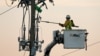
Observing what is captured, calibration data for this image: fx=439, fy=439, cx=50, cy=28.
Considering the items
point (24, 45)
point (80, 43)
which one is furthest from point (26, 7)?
point (80, 43)

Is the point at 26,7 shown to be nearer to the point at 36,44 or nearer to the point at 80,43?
the point at 36,44

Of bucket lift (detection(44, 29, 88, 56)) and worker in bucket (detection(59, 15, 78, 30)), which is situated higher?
worker in bucket (detection(59, 15, 78, 30))

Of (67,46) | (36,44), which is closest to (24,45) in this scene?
(36,44)

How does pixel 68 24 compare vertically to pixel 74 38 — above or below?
above

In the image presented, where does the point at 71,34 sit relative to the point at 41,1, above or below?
below

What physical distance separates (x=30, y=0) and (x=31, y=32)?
65.4 inches

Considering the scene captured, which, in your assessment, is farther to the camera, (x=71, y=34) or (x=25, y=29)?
(x=25, y=29)

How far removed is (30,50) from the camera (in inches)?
890

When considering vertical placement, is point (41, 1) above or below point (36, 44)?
above

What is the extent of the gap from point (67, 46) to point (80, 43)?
0.69 meters

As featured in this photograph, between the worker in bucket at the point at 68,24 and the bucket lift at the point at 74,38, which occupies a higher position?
the worker in bucket at the point at 68,24

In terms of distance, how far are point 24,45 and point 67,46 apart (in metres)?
2.35

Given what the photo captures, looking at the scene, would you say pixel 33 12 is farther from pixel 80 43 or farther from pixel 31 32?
pixel 80 43

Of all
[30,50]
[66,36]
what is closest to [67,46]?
[66,36]
